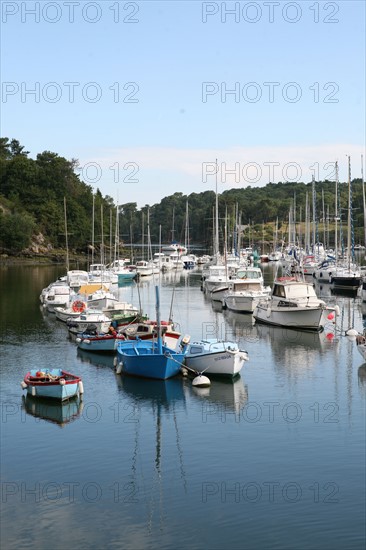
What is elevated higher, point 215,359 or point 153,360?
point 153,360

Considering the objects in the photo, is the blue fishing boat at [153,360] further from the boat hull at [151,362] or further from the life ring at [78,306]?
the life ring at [78,306]

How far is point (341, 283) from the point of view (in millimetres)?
87250

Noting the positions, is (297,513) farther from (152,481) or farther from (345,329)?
(345,329)

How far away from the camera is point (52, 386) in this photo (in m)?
35.9

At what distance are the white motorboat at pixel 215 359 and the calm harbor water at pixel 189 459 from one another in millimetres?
914

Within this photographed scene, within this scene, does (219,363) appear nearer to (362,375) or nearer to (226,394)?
(226,394)

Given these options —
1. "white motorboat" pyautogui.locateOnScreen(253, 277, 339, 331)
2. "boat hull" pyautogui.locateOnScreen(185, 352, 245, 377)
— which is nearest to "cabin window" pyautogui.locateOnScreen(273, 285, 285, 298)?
"white motorboat" pyautogui.locateOnScreen(253, 277, 339, 331)

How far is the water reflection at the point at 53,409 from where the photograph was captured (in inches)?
1347

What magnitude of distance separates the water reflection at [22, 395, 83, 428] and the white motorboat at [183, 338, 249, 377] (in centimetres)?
709

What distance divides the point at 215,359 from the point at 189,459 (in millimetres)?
12090

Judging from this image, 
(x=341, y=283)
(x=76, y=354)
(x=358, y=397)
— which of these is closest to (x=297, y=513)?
(x=358, y=397)

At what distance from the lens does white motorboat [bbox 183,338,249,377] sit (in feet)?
134

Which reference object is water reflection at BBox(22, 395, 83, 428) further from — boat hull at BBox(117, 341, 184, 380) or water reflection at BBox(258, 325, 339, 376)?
water reflection at BBox(258, 325, 339, 376)

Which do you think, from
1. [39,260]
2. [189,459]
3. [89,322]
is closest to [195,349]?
[189,459]
